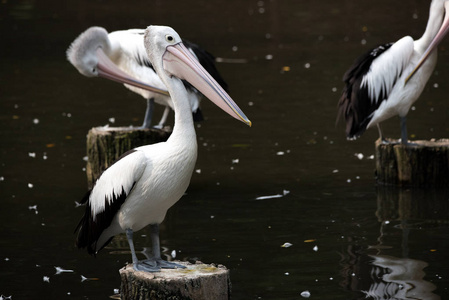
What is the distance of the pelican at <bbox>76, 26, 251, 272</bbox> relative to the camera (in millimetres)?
4090

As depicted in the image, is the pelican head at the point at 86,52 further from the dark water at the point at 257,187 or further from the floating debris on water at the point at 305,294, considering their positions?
the floating debris on water at the point at 305,294

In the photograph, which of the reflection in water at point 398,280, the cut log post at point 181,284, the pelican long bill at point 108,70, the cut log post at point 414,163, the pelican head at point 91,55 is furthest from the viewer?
the pelican head at point 91,55

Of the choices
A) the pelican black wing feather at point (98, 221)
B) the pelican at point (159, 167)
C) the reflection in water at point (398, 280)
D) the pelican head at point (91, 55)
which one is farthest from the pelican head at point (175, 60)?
the pelican head at point (91, 55)

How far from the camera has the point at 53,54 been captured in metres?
13.3

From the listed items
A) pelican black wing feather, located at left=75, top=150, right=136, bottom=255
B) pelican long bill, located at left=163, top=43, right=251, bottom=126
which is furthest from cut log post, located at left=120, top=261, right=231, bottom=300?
pelican long bill, located at left=163, top=43, right=251, bottom=126

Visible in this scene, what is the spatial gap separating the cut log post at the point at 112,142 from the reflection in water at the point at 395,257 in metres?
1.86

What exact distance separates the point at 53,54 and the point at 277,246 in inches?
333

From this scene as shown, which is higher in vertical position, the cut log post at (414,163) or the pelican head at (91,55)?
the pelican head at (91,55)

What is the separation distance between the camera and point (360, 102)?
7.06 metres

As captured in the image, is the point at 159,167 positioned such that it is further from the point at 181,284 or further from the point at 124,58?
the point at 124,58

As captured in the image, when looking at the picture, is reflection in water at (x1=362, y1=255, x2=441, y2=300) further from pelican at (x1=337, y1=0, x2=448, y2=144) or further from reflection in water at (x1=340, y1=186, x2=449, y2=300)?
pelican at (x1=337, y1=0, x2=448, y2=144)

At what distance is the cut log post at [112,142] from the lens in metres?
6.85

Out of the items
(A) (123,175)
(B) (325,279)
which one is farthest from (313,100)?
(A) (123,175)

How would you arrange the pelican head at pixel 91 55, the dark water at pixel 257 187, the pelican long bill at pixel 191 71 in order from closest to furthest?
the pelican long bill at pixel 191 71
the dark water at pixel 257 187
the pelican head at pixel 91 55
